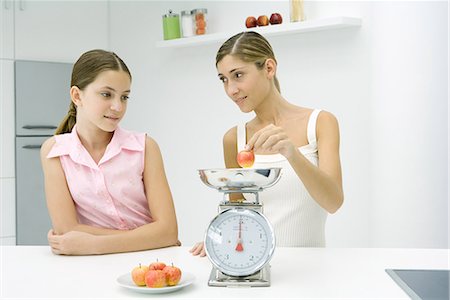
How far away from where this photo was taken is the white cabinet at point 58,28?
191 inches

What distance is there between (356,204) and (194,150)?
4.52 feet

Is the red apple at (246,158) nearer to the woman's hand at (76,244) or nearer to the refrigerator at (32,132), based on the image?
the woman's hand at (76,244)

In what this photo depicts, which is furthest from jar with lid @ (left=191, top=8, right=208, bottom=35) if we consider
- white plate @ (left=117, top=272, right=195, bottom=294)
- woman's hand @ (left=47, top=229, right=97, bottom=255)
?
white plate @ (left=117, top=272, right=195, bottom=294)

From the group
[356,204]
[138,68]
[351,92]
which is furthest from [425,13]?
[138,68]

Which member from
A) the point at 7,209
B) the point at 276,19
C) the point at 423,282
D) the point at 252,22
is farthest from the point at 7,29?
the point at 423,282

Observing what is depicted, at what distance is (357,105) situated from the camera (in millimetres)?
3889

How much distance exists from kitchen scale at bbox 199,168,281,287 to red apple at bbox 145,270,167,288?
13 centimetres

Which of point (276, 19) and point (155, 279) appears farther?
point (276, 19)

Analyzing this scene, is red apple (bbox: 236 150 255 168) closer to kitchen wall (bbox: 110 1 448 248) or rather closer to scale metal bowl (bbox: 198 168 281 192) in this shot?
scale metal bowl (bbox: 198 168 281 192)

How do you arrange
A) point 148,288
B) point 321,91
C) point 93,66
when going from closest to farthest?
point 148,288
point 93,66
point 321,91

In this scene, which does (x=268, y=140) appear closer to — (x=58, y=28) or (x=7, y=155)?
(x=7, y=155)

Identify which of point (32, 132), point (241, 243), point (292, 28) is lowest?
point (241, 243)

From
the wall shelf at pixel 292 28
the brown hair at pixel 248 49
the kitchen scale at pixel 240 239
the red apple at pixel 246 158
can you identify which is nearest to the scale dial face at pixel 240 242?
the kitchen scale at pixel 240 239

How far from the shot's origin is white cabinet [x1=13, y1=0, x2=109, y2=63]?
4.86m
